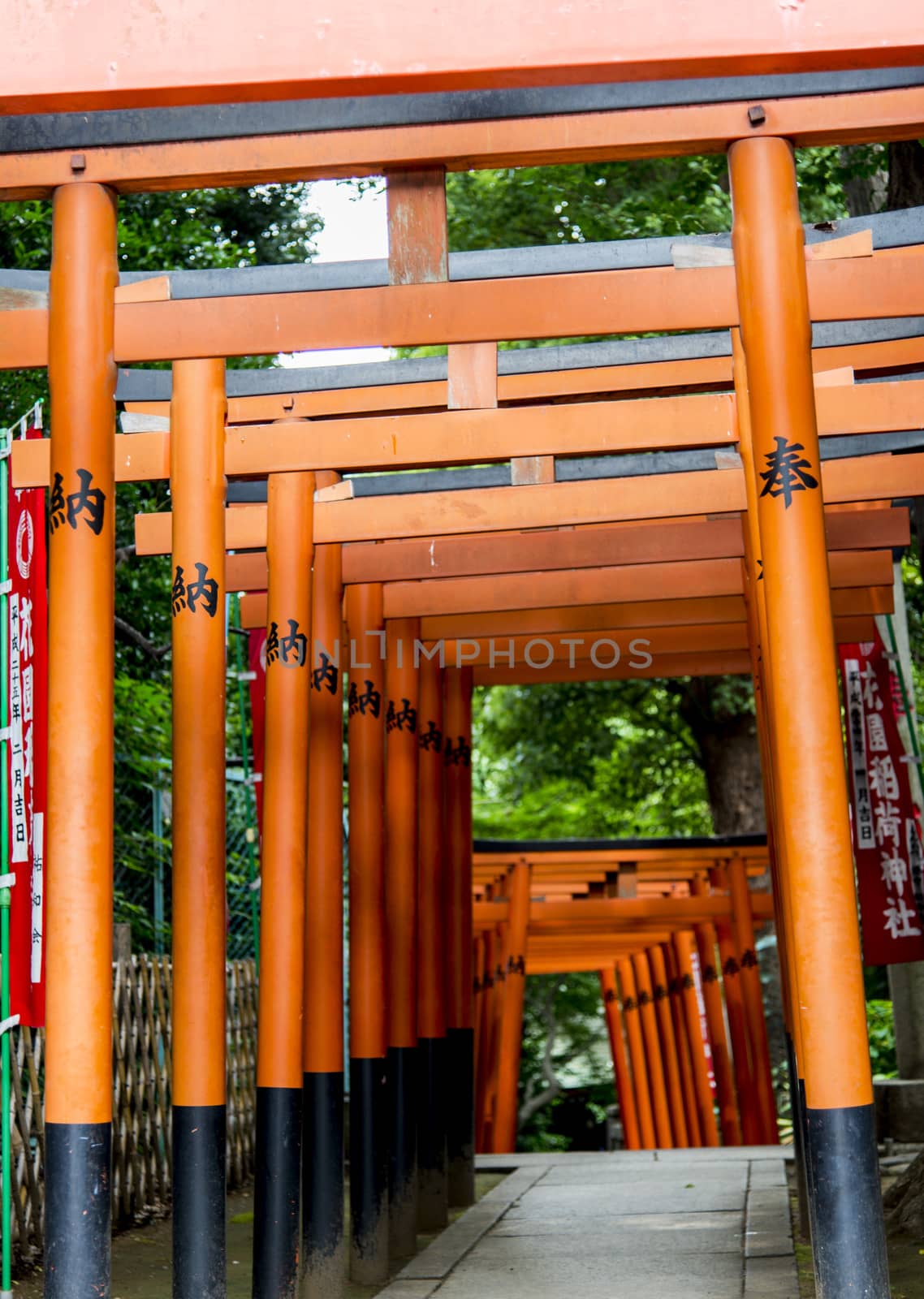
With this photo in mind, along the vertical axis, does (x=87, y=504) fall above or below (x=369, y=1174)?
above

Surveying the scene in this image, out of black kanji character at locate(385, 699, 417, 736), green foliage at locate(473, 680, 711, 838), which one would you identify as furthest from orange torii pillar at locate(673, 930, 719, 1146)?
black kanji character at locate(385, 699, 417, 736)

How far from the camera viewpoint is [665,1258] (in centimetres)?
744

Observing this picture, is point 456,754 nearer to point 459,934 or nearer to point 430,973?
point 459,934

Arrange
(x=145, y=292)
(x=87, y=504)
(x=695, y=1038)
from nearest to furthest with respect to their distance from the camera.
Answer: (x=87, y=504)
(x=145, y=292)
(x=695, y=1038)

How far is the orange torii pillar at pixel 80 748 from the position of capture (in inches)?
169

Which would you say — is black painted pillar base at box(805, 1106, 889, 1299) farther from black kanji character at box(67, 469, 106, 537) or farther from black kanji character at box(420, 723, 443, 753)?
black kanji character at box(420, 723, 443, 753)

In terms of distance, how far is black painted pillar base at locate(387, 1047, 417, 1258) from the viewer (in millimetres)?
8125

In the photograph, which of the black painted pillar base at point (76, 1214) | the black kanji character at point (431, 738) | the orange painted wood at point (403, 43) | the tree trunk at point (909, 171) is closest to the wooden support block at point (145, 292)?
the orange painted wood at point (403, 43)

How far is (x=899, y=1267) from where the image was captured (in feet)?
23.1

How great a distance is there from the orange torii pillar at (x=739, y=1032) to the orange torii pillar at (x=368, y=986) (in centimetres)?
661

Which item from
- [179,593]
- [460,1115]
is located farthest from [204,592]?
[460,1115]

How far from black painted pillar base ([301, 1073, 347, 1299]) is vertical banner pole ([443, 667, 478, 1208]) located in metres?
3.00

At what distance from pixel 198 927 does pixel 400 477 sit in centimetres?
317

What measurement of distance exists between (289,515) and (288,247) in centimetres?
737
